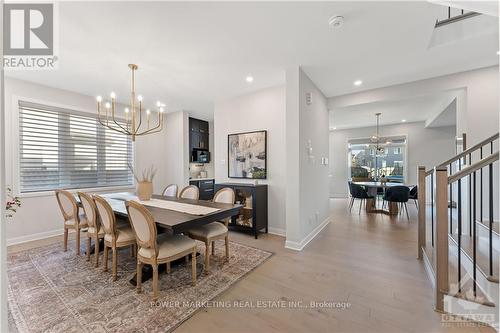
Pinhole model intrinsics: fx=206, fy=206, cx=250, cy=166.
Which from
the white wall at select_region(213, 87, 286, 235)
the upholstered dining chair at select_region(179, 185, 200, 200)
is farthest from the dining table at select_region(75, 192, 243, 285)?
the white wall at select_region(213, 87, 286, 235)

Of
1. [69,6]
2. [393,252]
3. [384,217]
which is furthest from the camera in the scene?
[384,217]

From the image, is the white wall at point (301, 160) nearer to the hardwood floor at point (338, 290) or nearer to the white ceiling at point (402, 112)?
the hardwood floor at point (338, 290)

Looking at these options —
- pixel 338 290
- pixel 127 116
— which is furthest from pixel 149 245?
pixel 127 116

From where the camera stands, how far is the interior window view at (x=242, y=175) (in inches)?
71.1

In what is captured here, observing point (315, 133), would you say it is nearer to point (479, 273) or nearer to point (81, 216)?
point (479, 273)

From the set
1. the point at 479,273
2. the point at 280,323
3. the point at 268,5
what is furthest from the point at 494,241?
the point at 268,5

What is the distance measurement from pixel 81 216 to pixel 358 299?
374 cm

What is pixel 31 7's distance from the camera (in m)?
1.91

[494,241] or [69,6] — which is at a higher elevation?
[69,6]

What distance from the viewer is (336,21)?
6.75 ft

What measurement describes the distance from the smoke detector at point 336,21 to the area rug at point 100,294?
2.85 metres

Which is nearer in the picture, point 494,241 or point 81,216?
point 494,241

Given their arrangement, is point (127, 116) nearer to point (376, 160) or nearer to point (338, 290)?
point (338, 290)

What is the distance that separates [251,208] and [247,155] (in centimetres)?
106
